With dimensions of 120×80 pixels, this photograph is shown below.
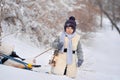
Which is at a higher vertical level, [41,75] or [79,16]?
[79,16]

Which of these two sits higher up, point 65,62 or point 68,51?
point 68,51

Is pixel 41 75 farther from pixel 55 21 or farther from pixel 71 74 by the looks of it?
pixel 55 21

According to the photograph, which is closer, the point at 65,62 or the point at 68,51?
the point at 68,51

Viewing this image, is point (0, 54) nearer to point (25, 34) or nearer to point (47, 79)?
point (47, 79)

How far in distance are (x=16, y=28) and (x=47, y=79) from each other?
27.0 ft

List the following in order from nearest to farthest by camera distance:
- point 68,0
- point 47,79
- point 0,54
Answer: point 47,79 → point 0,54 → point 68,0

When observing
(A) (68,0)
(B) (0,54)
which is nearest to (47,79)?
(B) (0,54)

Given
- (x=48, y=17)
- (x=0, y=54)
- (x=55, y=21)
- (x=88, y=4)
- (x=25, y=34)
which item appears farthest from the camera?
(x=88, y=4)

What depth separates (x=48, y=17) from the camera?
15.2 meters

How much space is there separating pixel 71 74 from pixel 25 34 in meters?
6.88

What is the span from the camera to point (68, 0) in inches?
837

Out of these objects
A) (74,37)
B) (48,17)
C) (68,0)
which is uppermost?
(68,0)

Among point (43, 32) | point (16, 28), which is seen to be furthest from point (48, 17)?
point (16, 28)

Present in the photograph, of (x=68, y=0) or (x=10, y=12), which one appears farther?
(x=68, y=0)
